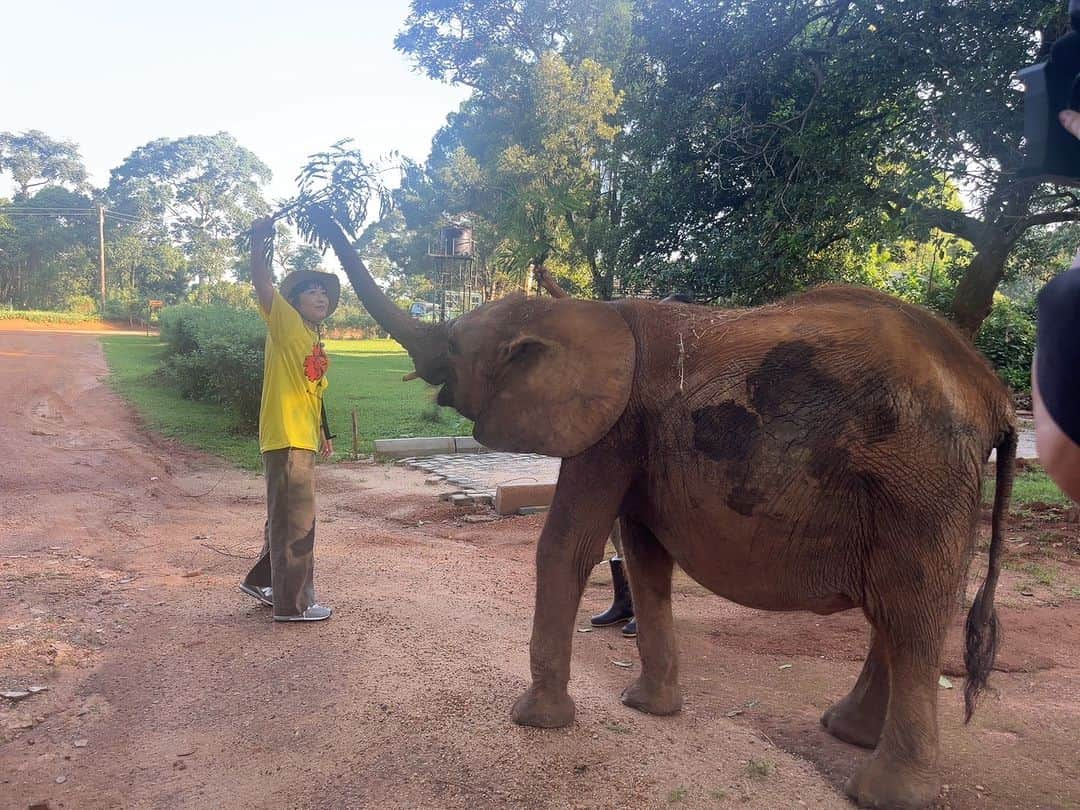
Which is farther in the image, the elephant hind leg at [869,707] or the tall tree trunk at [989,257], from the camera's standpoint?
the tall tree trunk at [989,257]

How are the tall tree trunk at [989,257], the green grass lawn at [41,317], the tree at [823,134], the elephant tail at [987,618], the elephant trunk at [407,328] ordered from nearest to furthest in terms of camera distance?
1. the elephant tail at [987,618]
2. the elephant trunk at [407,328]
3. the tree at [823,134]
4. the tall tree trunk at [989,257]
5. the green grass lawn at [41,317]

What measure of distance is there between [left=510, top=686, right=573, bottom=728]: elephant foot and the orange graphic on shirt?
2.67m

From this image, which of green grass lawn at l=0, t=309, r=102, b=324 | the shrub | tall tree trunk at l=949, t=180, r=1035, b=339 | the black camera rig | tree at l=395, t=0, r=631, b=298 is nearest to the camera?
the black camera rig

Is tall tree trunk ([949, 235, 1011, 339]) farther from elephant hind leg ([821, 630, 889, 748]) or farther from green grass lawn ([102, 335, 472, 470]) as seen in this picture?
green grass lawn ([102, 335, 472, 470])

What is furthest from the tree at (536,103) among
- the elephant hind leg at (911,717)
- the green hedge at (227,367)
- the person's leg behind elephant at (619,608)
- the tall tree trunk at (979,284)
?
the elephant hind leg at (911,717)

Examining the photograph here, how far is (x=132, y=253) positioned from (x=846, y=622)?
201 feet

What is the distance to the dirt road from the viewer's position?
3393 mm

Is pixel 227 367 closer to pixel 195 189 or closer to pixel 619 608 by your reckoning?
pixel 619 608

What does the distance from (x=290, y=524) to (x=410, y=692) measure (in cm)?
163

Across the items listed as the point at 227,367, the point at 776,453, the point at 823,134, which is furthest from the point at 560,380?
the point at 227,367

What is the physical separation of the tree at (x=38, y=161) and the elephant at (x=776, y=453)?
74605 millimetres

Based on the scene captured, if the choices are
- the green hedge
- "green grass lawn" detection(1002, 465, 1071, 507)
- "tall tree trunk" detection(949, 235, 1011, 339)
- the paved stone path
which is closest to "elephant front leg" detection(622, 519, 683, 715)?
the paved stone path

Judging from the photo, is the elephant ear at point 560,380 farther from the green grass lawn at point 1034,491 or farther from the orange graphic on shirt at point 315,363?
the green grass lawn at point 1034,491

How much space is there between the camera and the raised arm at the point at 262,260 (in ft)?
15.1
